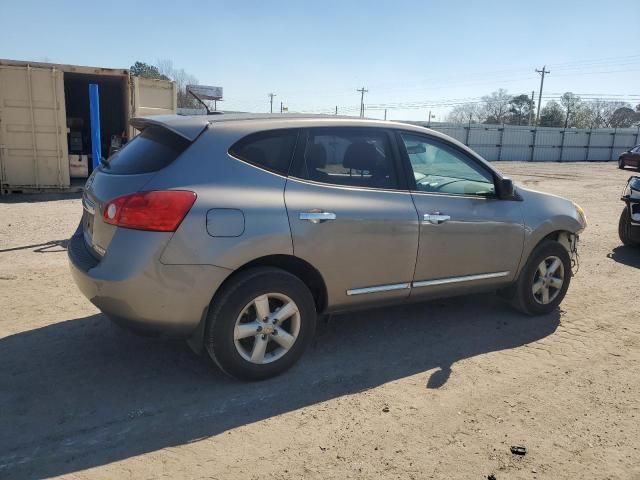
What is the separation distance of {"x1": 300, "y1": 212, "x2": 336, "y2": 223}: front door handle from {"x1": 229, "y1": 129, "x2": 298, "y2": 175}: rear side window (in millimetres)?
331

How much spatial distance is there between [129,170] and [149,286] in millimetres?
873

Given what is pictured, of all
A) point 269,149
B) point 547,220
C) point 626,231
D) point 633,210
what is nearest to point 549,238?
point 547,220

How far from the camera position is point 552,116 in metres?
62.7

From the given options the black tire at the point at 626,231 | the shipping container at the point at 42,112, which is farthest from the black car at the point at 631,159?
the shipping container at the point at 42,112

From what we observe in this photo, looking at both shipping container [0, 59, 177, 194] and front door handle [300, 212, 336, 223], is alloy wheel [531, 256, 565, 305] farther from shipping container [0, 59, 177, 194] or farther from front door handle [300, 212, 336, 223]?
shipping container [0, 59, 177, 194]

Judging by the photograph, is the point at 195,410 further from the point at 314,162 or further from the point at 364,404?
the point at 314,162

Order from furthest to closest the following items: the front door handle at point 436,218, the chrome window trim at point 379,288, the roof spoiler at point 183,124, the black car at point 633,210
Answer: the black car at point 633,210 → the front door handle at point 436,218 → the chrome window trim at point 379,288 → the roof spoiler at point 183,124

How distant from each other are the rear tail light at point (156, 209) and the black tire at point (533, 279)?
3.27 meters

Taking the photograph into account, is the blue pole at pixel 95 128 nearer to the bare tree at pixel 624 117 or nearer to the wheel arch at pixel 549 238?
the wheel arch at pixel 549 238

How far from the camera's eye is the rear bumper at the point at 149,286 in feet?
→ 10.4

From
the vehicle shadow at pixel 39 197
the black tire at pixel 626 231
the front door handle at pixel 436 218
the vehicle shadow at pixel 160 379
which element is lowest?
the vehicle shadow at pixel 39 197

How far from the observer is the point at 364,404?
3443mm

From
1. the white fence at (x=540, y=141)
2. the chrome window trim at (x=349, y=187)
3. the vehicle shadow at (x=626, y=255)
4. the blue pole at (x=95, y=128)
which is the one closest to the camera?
the chrome window trim at (x=349, y=187)

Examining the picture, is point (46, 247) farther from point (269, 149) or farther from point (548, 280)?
point (548, 280)
